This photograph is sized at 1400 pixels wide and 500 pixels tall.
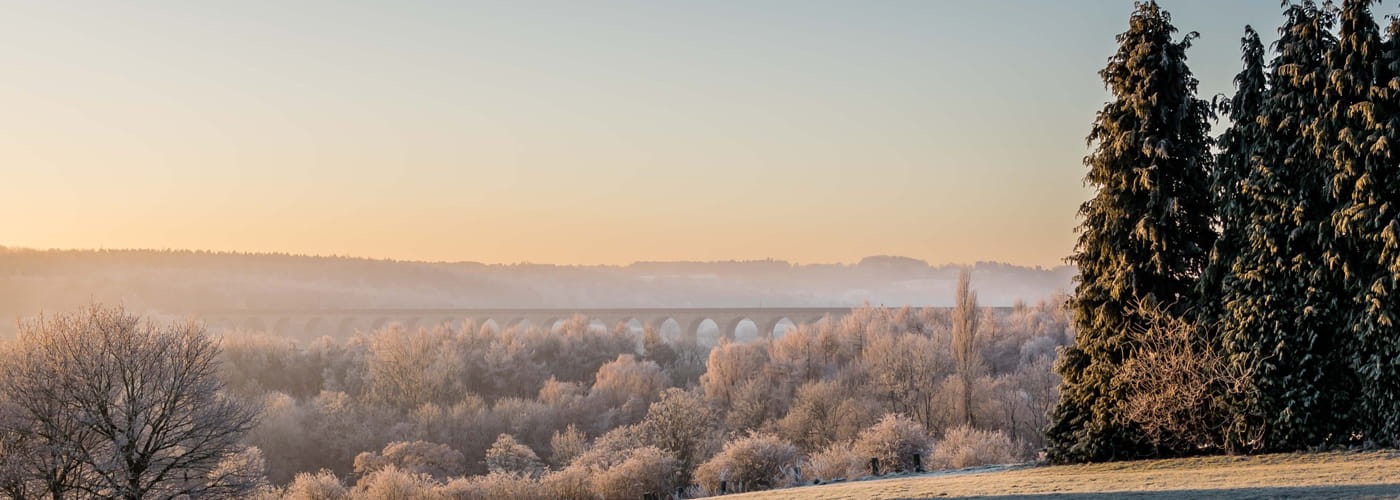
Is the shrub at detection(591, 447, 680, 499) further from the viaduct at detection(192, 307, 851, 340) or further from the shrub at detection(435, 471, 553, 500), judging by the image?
the viaduct at detection(192, 307, 851, 340)

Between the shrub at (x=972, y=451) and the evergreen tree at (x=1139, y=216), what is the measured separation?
9.22m

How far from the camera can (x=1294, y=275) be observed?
85.1ft

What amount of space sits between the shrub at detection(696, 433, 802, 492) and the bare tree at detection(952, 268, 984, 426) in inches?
716

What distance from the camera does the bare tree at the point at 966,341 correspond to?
2211 inches

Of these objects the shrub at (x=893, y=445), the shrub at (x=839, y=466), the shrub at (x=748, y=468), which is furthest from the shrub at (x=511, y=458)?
the shrub at (x=893, y=445)

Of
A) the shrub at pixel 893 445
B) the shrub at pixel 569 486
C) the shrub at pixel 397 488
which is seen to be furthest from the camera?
the shrub at pixel 397 488

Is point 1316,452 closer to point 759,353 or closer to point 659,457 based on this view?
point 659,457

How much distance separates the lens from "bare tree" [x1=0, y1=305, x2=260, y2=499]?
26188 millimetres

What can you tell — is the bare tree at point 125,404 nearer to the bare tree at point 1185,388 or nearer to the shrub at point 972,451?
the shrub at point 972,451

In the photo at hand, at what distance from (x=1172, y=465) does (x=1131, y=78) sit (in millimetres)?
10316

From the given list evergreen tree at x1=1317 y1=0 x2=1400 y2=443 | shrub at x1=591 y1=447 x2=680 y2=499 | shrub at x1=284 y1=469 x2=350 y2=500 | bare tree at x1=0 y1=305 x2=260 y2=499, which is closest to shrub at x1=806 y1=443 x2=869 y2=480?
shrub at x1=591 y1=447 x2=680 y2=499

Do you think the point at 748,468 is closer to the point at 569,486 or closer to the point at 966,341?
the point at 569,486

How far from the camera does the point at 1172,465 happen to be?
25.8m

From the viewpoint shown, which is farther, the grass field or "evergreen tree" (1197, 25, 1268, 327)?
"evergreen tree" (1197, 25, 1268, 327)
